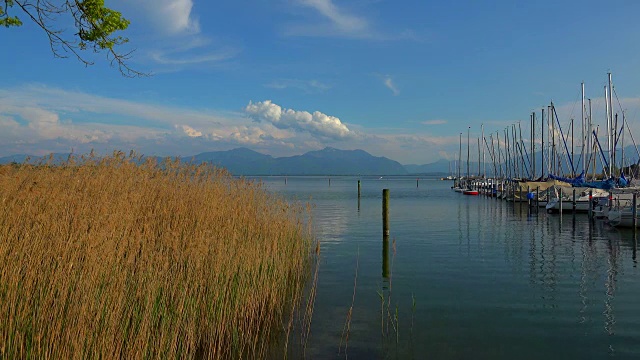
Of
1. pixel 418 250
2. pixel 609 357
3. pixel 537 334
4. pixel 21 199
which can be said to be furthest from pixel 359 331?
pixel 418 250

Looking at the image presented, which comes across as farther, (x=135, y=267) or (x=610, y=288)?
(x=610, y=288)

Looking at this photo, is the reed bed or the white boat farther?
the white boat

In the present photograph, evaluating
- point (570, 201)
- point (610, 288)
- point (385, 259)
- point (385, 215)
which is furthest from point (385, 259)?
point (570, 201)

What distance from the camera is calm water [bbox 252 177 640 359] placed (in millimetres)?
8883

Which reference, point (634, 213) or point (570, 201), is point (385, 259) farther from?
point (570, 201)

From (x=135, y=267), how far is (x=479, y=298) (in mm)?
9075

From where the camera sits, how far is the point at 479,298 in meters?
12.4

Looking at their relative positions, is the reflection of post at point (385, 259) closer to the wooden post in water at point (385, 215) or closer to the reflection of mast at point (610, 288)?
the wooden post in water at point (385, 215)

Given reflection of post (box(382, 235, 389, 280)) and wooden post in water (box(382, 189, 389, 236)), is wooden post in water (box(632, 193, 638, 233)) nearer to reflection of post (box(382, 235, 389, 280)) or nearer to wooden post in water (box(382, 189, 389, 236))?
wooden post in water (box(382, 189, 389, 236))

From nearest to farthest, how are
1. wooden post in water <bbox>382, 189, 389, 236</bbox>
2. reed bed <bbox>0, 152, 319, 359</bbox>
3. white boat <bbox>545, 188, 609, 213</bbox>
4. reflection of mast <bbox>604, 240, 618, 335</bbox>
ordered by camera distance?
1. reed bed <bbox>0, 152, 319, 359</bbox>
2. reflection of mast <bbox>604, 240, 618, 335</bbox>
3. wooden post in water <bbox>382, 189, 389, 236</bbox>
4. white boat <bbox>545, 188, 609, 213</bbox>

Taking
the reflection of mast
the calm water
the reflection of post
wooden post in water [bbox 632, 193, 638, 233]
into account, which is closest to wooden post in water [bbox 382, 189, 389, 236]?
the reflection of post

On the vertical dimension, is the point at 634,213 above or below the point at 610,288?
above

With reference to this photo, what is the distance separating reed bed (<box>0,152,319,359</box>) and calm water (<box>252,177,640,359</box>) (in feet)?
5.47

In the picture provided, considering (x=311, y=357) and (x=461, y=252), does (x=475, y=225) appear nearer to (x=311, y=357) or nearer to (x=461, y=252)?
(x=461, y=252)
